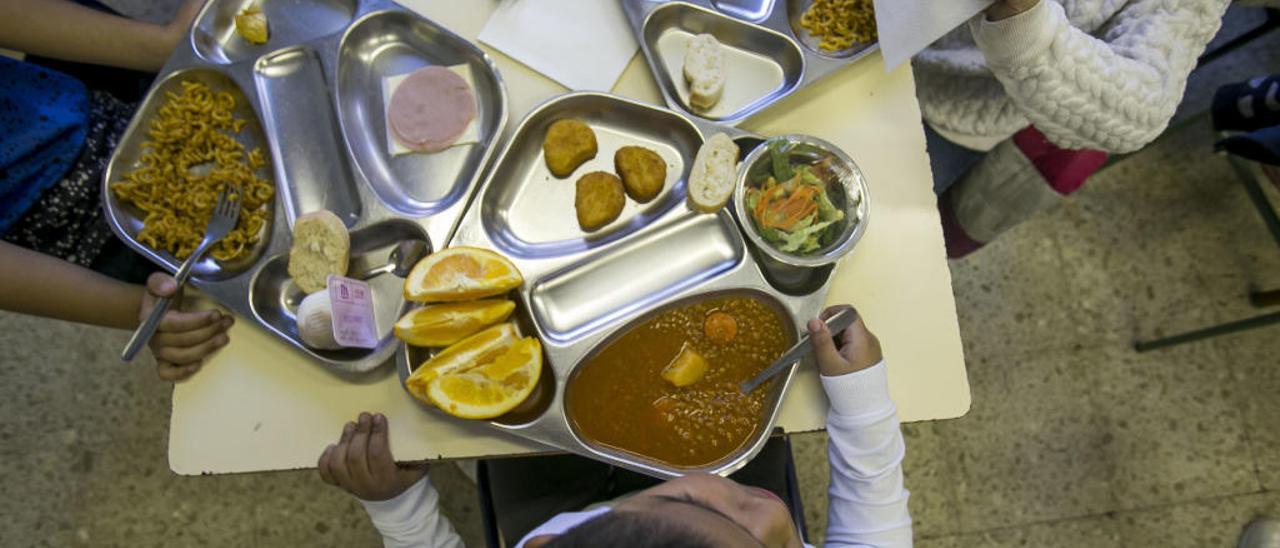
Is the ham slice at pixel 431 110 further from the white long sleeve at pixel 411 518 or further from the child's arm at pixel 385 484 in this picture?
the white long sleeve at pixel 411 518

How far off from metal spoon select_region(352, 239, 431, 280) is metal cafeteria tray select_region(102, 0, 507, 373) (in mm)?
20

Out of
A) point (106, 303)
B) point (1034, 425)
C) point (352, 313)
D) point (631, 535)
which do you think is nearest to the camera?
point (631, 535)

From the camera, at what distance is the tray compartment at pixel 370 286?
1370 mm

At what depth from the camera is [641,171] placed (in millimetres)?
1462

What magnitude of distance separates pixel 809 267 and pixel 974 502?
136 centimetres

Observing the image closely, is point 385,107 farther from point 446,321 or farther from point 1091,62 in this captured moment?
point 1091,62

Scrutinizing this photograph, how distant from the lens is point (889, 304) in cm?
144

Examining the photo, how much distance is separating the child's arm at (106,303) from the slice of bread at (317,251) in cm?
18

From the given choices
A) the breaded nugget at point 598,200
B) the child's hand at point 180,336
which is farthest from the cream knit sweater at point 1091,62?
the child's hand at point 180,336

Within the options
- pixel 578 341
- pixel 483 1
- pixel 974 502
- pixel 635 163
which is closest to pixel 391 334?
pixel 578 341

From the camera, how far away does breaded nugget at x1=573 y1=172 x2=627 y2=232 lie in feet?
4.76

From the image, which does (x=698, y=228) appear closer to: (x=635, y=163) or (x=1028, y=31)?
(x=635, y=163)

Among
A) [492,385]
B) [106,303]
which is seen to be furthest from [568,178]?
[106,303]

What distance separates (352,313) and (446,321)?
0.16m
